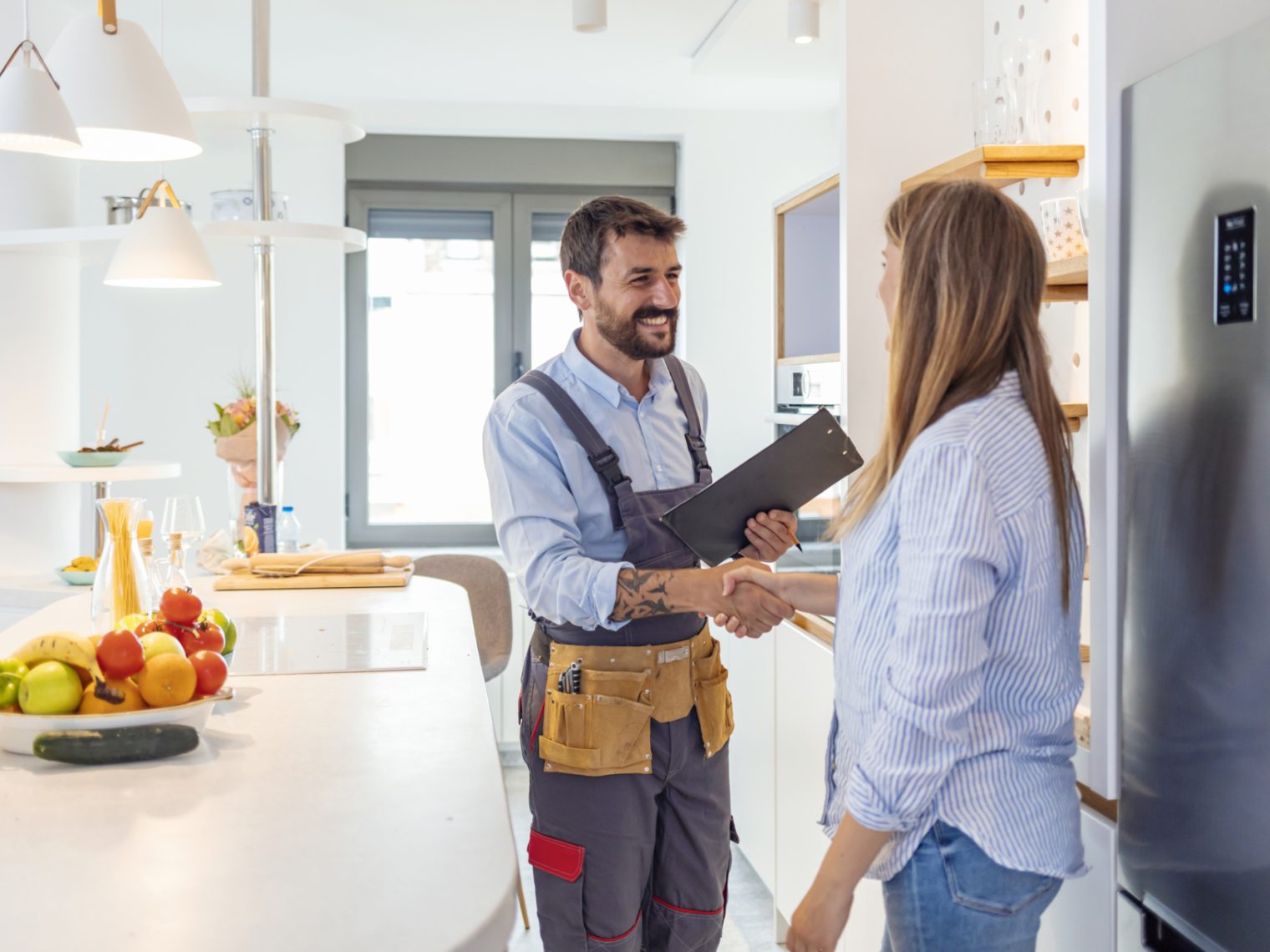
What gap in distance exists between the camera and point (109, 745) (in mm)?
1250

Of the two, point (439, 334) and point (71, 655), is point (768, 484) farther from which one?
point (439, 334)

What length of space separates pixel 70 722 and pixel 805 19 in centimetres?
279

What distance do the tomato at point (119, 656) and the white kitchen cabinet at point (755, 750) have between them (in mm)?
1922

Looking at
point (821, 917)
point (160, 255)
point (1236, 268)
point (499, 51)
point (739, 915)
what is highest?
point (499, 51)

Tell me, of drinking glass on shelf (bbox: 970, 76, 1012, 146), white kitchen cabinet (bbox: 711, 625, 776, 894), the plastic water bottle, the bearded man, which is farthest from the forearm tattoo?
the plastic water bottle

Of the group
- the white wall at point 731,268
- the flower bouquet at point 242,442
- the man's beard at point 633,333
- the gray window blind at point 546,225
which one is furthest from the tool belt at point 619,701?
the gray window blind at point 546,225

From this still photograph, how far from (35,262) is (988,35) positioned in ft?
9.06

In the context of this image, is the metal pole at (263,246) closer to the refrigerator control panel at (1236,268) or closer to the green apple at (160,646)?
the green apple at (160,646)

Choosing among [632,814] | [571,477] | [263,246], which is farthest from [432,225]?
[632,814]

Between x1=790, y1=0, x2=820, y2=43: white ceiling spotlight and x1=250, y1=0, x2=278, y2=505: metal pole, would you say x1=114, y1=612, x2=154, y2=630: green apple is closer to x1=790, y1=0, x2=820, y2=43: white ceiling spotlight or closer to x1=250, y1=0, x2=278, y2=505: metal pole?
x1=250, y1=0, x2=278, y2=505: metal pole

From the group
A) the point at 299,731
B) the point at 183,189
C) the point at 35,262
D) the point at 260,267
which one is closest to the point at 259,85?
the point at 260,267

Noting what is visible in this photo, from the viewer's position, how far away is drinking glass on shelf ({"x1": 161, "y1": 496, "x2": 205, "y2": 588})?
1963 millimetres

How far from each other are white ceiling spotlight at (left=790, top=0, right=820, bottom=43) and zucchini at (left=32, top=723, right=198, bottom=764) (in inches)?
107

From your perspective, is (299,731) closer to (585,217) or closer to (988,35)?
(585,217)
